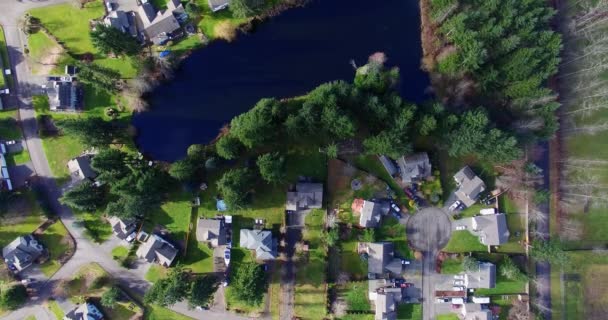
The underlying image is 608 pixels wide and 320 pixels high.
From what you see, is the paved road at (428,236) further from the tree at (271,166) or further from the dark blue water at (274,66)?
the tree at (271,166)

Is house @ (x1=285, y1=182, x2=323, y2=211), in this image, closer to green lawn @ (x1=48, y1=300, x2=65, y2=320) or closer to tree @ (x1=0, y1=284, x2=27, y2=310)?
green lawn @ (x1=48, y1=300, x2=65, y2=320)

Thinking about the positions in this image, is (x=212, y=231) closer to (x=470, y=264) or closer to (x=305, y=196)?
(x=305, y=196)

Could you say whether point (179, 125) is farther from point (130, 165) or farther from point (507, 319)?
point (507, 319)

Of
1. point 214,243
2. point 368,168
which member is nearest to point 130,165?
point 214,243

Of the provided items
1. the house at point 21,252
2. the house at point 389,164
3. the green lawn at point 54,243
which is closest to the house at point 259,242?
the house at point 389,164

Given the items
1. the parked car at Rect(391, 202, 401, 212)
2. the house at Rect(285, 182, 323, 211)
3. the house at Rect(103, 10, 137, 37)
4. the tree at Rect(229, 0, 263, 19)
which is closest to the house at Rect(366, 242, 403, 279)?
the parked car at Rect(391, 202, 401, 212)
